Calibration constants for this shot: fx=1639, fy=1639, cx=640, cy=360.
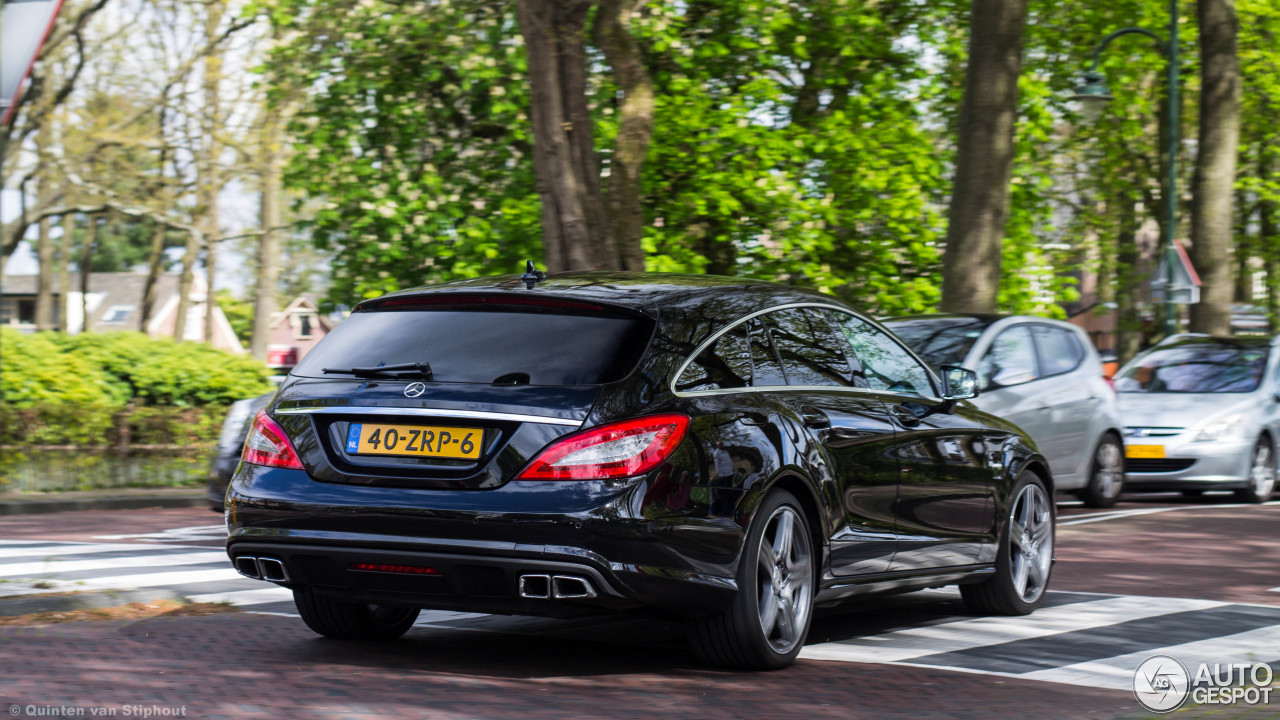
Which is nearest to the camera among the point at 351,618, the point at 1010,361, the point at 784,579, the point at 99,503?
the point at 784,579

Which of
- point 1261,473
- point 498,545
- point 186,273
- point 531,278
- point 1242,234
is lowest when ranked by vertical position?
point 1261,473

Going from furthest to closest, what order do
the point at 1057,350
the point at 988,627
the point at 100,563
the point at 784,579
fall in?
the point at 1057,350 < the point at 100,563 < the point at 988,627 < the point at 784,579

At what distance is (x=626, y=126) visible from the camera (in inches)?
583

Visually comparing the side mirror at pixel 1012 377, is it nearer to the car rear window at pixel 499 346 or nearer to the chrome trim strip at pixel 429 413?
the car rear window at pixel 499 346

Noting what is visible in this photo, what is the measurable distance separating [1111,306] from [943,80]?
13636mm

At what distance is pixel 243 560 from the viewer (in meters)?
6.19

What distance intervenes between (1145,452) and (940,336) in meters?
4.30

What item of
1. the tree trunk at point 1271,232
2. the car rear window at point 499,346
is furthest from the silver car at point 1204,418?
the tree trunk at point 1271,232

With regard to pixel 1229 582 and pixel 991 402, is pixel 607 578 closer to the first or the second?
pixel 1229 582

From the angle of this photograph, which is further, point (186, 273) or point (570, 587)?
point (186, 273)

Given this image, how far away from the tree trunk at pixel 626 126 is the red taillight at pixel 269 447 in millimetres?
8478

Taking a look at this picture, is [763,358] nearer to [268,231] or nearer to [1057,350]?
[1057,350]

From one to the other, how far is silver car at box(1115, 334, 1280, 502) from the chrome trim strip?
37.1ft

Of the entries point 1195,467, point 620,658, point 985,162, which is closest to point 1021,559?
point 620,658
